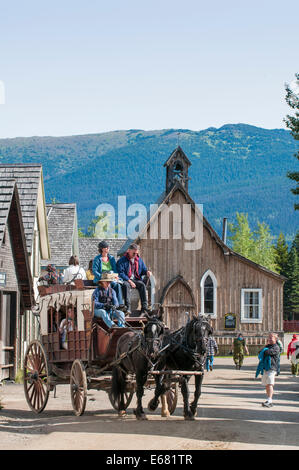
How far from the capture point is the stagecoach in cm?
1524

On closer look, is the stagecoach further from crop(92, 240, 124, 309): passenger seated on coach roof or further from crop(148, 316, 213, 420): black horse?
crop(148, 316, 213, 420): black horse

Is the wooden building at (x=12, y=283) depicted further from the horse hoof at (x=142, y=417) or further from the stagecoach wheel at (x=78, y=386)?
the horse hoof at (x=142, y=417)

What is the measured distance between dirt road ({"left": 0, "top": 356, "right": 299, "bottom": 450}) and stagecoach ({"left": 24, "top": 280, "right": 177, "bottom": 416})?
51 centimetres

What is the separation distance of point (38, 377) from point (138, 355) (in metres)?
3.31

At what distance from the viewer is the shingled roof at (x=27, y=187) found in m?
28.3

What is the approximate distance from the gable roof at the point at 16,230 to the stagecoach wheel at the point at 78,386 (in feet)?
23.8

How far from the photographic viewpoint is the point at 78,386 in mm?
15078

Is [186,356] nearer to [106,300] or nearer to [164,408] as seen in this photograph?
[164,408]

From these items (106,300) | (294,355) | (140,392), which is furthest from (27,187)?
(140,392)

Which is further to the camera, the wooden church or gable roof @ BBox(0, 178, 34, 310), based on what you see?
the wooden church

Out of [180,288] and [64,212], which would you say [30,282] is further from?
[64,212]

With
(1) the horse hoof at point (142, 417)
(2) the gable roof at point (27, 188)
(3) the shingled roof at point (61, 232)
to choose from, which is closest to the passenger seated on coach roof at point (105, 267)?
(1) the horse hoof at point (142, 417)

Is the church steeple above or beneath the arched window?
above

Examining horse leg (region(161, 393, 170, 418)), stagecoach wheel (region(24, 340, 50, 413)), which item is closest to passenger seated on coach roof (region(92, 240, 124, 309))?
horse leg (region(161, 393, 170, 418))
